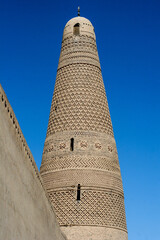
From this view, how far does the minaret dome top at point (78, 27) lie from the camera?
13.7m

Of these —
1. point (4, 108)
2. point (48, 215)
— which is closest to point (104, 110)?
point (48, 215)

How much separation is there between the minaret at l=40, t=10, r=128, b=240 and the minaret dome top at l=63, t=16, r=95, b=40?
0.05 m

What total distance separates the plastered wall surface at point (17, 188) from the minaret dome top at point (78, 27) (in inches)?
312

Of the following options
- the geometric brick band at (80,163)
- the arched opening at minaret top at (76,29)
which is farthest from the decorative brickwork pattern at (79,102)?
the arched opening at minaret top at (76,29)

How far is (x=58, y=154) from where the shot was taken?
11.6m

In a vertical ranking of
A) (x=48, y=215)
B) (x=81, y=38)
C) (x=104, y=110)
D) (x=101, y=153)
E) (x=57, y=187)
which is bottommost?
(x=48, y=215)

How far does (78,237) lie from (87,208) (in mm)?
856

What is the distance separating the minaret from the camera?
10.6m

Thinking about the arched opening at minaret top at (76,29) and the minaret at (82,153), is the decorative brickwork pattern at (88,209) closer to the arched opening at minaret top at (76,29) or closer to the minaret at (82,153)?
the minaret at (82,153)

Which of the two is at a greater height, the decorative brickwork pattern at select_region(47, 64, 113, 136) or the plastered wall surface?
the decorative brickwork pattern at select_region(47, 64, 113, 136)

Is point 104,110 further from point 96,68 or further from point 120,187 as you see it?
point 120,187

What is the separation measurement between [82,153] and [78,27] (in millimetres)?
5277

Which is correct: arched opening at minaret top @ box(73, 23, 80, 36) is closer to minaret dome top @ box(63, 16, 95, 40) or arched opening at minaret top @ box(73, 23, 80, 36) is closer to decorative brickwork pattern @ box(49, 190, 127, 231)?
minaret dome top @ box(63, 16, 95, 40)

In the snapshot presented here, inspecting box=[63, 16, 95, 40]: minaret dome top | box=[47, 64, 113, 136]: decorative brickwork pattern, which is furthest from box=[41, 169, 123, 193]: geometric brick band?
box=[63, 16, 95, 40]: minaret dome top
